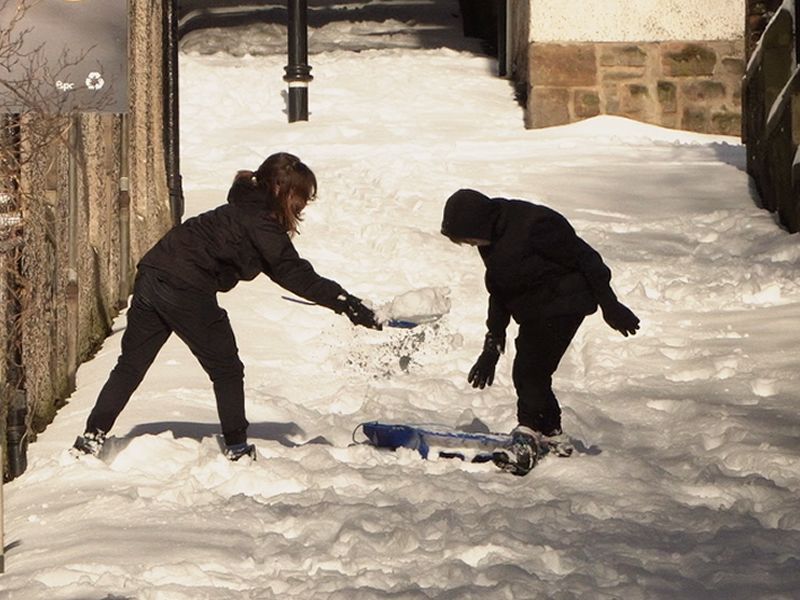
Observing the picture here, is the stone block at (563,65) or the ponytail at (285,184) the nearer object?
the ponytail at (285,184)

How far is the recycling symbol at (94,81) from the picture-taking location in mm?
6062

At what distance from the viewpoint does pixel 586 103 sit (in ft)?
57.2

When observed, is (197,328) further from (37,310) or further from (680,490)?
(680,490)

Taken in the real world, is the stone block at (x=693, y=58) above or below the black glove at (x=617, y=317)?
above

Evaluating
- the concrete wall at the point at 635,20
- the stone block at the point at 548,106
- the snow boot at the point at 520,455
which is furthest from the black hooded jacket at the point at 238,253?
the concrete wall at the point at 635,20

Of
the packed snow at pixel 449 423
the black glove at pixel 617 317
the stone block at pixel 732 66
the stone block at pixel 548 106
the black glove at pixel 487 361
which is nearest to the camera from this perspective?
the packed snow at pixel 449 423

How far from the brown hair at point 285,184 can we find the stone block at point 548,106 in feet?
35.5

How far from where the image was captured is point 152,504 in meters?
6.09

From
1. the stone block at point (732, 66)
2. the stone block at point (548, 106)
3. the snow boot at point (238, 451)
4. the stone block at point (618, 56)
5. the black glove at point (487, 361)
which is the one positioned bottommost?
the snow boot at point (238, 451)

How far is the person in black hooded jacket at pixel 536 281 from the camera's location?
6.87 metres

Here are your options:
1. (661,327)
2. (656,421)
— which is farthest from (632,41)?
(656,421)

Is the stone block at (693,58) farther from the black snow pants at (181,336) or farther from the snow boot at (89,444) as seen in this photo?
the snow boot at (89,444)

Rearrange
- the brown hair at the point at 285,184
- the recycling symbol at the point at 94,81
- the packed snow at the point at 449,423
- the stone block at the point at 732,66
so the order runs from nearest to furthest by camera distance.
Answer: the packed snow at the point at 449,423, the recycling symbol at the point at 94,81, the brown hair at the point at 285,184, the stone block at the point at 732,66

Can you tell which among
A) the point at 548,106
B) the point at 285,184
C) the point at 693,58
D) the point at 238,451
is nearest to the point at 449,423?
the point at 238,451
